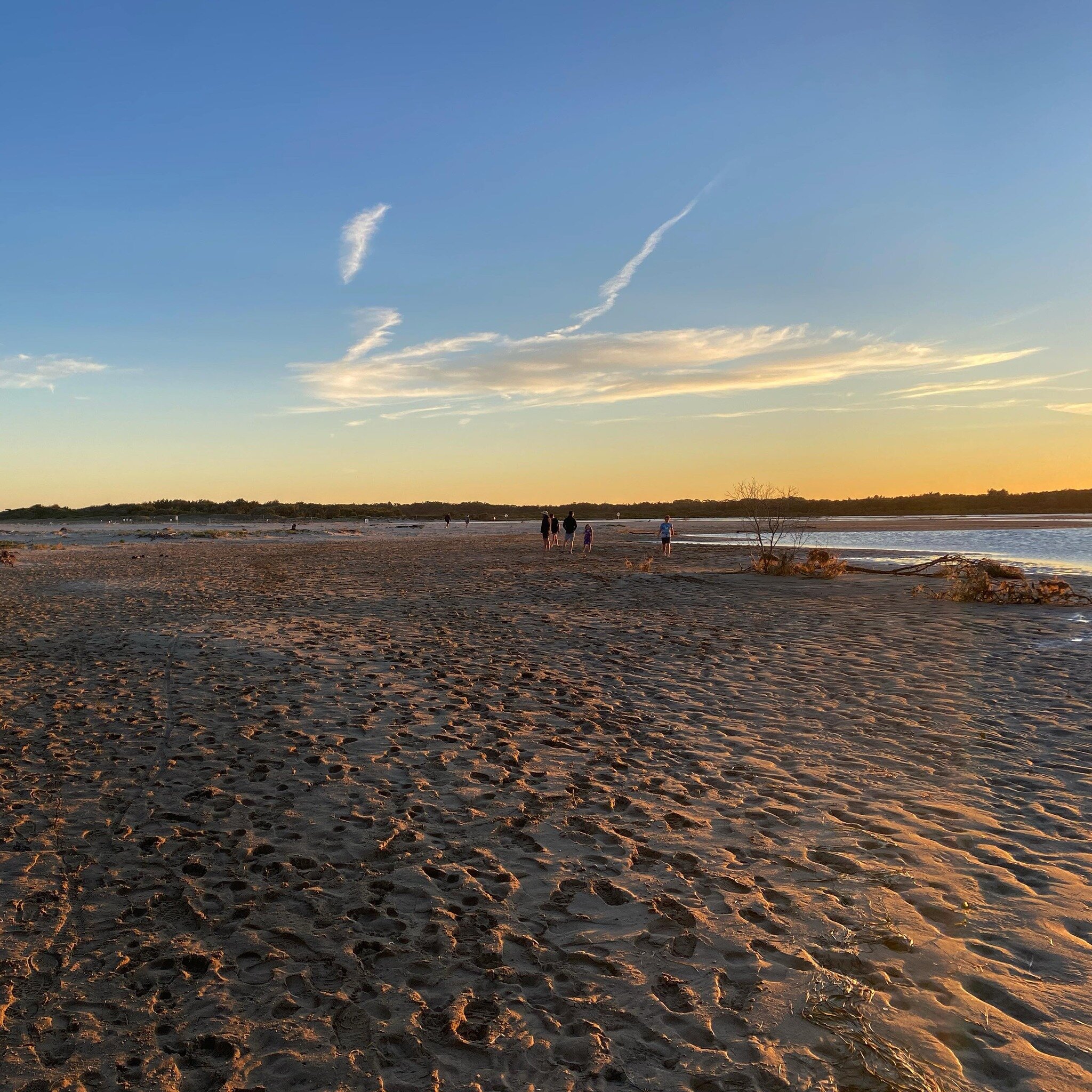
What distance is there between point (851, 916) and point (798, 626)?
11.2 metres

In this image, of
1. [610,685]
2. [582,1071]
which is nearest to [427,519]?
[610,685]

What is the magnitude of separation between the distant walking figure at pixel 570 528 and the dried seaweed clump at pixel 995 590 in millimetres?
19099

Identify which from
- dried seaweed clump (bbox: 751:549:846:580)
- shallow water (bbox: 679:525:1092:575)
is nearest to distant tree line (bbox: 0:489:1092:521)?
shallow water (bbox: 679:525:1092:575)

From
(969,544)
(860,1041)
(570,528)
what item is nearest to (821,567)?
(570,528)

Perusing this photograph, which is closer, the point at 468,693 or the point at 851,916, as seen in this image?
the point at 851,916

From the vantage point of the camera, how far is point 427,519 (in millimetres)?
115625

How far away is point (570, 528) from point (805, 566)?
14403 mm

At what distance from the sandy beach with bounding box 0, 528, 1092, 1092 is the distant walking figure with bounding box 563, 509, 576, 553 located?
976 inches

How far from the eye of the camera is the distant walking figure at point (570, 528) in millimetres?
36750

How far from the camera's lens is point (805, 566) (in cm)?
2484

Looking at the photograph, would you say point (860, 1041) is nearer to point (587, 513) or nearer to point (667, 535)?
point (667, 535)

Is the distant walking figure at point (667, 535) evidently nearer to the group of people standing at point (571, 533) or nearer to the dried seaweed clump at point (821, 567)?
the group of people standing at point (571, 533)

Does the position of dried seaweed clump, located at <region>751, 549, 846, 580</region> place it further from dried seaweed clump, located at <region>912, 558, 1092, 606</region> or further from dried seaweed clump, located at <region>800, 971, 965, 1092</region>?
dried seaweed clump, located at <region>800, 971, 965, 1092</region>

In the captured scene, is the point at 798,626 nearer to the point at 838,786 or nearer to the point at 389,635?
the point at 389,635
